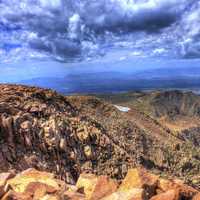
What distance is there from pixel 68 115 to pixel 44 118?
3.69 m

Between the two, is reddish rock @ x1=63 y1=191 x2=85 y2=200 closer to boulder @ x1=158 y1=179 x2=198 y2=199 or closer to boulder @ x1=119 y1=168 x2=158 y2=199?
boulder @ x1=119 y1=168 x2=158 y2=199

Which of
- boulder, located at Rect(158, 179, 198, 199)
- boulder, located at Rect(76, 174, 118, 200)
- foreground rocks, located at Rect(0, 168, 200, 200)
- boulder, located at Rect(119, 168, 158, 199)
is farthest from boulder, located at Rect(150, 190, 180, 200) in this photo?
boulder, located at Rect(76, 174, 118, 200)

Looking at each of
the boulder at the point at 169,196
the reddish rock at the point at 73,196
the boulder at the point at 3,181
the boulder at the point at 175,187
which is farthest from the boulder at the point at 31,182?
the boulder at the point at 175,187

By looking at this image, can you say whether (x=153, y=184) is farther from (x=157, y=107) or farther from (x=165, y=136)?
(x=157, y=107)

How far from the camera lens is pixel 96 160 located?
2372 centimetres

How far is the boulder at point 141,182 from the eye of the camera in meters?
12.3

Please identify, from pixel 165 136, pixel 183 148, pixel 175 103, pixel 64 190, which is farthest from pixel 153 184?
pixel 175 103

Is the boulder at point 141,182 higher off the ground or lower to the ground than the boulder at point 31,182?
higher

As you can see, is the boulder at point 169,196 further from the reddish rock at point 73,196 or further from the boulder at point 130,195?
the reddish rock at point 73,196

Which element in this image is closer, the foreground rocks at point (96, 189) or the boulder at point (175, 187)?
the foreground rocks at point (96, 189)

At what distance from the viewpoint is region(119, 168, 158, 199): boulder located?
12.3 metres

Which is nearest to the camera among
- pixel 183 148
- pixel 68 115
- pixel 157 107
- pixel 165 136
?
pixel 68 115

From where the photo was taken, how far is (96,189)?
40.6 ft

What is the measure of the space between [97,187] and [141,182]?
1250 millimetres
